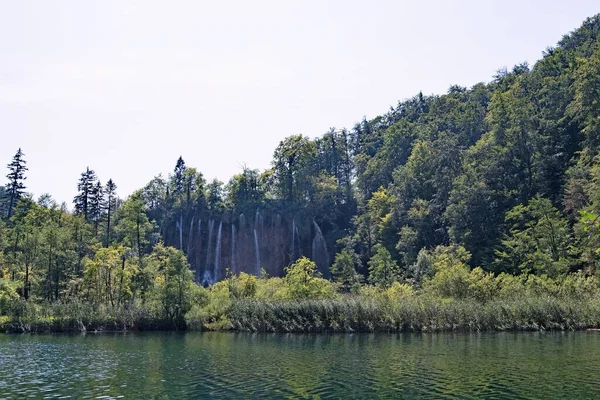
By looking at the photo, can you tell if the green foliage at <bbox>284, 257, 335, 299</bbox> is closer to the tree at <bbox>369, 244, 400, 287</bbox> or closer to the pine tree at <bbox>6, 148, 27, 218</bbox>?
the tree at <bbox>369, 244, 400, 287</bbox>

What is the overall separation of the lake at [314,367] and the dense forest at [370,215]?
14922mm

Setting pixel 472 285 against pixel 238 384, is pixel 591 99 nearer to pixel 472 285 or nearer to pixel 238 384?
pixel 472 285

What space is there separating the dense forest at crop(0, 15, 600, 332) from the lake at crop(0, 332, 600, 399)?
49.0ft

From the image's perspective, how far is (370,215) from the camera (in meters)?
81.7

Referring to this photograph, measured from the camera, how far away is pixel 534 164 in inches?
2601

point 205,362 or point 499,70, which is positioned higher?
point 499,70

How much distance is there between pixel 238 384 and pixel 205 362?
22.2 ft

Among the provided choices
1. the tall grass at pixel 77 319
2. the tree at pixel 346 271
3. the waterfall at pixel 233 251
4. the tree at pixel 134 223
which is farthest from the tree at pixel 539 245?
the tree at pixel 134 223

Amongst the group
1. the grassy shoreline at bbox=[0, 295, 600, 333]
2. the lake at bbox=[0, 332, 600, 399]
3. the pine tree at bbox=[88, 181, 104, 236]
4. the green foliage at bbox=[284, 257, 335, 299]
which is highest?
the pine tree at bbox=[88, 181, 104, 236]

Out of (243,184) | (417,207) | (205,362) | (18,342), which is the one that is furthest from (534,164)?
(18,342)

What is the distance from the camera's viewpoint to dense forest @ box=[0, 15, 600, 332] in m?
54.1

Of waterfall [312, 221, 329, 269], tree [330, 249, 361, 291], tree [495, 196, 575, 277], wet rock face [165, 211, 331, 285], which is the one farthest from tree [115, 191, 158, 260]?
tree [495, 196, 575, 277]

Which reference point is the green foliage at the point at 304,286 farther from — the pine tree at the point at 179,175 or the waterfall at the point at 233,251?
the pine tree at the point at 179,175

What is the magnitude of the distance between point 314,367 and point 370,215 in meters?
57.4
